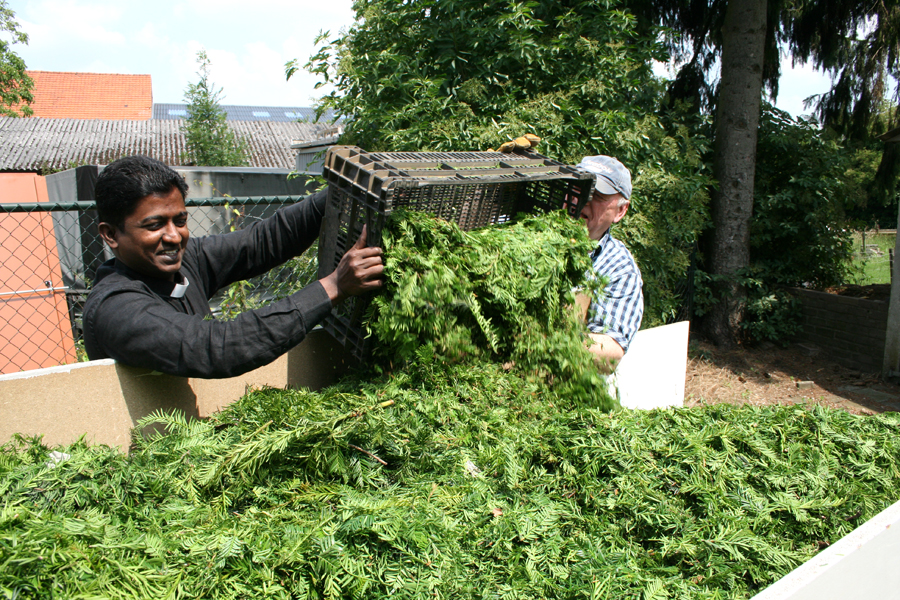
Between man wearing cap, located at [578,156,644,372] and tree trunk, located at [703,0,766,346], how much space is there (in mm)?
4911

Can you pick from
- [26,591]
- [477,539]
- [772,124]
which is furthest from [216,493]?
[772,124]

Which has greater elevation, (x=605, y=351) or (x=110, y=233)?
(x=110, y=233)

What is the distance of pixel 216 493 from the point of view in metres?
1.84

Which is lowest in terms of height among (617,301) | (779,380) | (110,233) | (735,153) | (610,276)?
(779,380)

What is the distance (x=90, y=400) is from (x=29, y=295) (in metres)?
5.01

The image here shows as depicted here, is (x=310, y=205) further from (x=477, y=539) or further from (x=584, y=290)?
(x=477, y=539)

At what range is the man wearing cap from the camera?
288 centimetres

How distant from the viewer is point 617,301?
2990 millimetres

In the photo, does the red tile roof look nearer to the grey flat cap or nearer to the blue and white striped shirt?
the grey flat cap

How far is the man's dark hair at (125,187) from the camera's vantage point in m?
2.15

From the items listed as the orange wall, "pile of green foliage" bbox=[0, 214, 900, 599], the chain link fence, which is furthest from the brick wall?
the orange wall

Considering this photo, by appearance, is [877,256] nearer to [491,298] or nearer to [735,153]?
[735,153]

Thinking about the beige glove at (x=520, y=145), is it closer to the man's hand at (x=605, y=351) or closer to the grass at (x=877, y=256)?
the man's hand at (x=605, y=351)

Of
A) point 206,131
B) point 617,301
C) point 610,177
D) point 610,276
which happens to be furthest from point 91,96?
point 617,301
